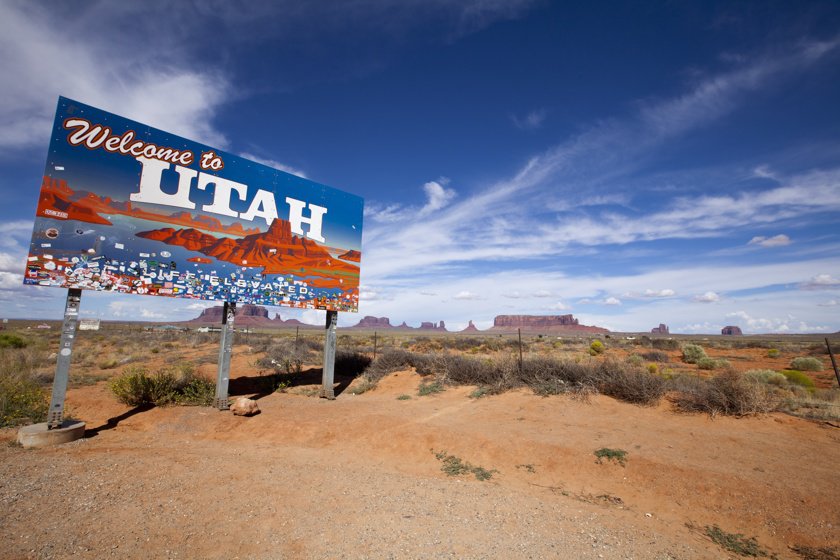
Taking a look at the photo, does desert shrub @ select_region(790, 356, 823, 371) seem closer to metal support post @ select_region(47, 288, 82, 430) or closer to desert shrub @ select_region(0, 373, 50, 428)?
metal support post @ select_region(47, 288, 82, 430)

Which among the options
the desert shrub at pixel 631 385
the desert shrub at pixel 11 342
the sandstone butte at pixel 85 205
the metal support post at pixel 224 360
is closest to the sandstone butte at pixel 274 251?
the sandstone butte at pixel 85 205

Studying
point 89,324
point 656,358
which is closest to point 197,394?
point 89,324

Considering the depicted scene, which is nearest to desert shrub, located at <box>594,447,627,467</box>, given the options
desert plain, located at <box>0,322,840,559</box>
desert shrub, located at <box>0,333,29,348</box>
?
desert plain, located at <box>0,322,840,559</box>

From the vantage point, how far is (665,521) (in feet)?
17.9

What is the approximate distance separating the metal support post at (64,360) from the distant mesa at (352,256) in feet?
24.5

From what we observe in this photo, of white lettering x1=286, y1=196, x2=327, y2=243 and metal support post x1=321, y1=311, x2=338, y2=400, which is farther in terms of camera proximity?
metal support post x1=321, y1=311, x2=338, y2=400

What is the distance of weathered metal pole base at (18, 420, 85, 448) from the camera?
746 cm

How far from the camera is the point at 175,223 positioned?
33.4ft

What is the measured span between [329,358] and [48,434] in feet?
23.7

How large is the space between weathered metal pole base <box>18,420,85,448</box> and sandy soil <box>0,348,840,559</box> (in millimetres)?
291

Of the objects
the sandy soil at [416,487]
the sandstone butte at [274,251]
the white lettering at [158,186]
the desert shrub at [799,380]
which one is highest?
the white lettering at [158,186]

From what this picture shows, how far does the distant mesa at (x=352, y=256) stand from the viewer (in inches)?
561

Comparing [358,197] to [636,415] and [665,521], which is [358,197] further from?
[665,521]

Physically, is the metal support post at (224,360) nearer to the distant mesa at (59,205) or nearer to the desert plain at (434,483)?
the desert plain at (434,483)
